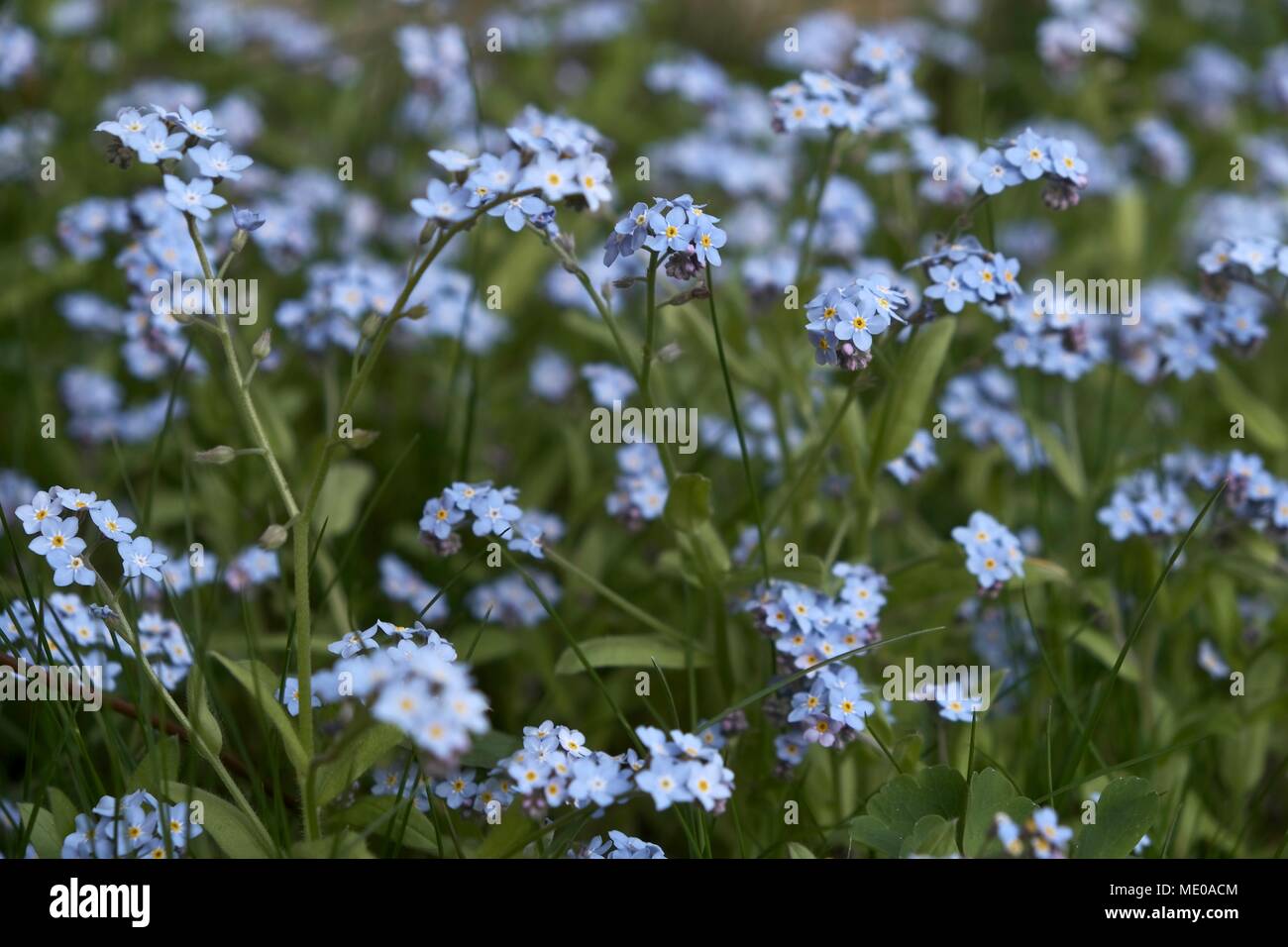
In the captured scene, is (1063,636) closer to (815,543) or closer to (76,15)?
(815,543)

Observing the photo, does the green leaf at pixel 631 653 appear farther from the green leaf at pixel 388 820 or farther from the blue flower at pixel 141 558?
the blue flower at pixel 141 558

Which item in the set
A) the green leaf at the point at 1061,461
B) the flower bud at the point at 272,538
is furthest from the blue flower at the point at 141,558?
the green leaf at the point at 1061,461

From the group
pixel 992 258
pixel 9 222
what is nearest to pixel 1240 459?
pixel 992 258

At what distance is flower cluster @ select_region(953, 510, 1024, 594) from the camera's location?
2980mm

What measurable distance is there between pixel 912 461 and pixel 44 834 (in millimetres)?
2122

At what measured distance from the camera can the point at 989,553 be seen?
3018 mm

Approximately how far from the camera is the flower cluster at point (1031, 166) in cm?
288

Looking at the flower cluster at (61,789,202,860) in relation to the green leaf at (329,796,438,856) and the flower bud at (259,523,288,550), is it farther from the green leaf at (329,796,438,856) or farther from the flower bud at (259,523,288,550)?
the flower bud at (259,523,288,550)

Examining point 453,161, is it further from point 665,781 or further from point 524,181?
point 665,781

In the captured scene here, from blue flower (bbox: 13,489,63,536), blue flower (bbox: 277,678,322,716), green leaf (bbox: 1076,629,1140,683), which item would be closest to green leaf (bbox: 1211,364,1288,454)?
green leaf (bbox: 1076,629,1140,683)

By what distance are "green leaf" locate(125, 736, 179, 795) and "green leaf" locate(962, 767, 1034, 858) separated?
1.40 metres

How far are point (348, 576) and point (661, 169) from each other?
Result: 2.67 metres

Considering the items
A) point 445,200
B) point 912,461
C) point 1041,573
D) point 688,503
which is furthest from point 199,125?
point 1041,573

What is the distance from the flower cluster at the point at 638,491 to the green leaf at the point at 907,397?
54 centimetres
